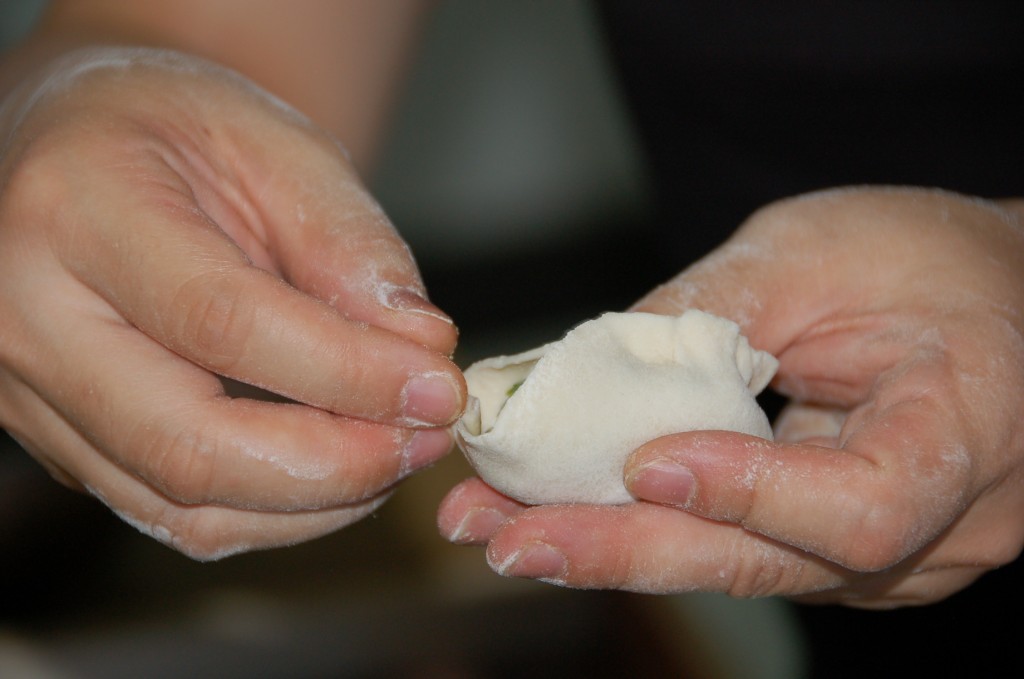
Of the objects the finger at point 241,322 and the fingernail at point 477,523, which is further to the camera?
the fingernail at point 477,523

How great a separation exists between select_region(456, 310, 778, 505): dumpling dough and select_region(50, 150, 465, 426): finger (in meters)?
0.07

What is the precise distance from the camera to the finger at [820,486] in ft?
2.79

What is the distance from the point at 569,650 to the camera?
1840mm

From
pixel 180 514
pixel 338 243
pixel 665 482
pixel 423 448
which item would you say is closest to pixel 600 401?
pixel 665 482

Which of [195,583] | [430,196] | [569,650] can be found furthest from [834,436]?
[430,196]

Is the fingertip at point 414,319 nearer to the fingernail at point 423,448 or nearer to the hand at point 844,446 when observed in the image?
the fingernail at point 423,448

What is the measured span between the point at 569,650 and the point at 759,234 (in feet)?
3.60

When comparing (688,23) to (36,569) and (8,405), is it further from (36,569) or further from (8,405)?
(36,569)

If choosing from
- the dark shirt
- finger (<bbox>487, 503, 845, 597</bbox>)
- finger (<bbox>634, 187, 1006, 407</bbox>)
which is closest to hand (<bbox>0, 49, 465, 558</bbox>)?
finger (<bbox>487, 503, 845, 597</bbox>)

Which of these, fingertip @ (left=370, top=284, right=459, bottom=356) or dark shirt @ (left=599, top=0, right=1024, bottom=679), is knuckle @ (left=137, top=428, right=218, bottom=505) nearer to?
fingertip @ (left=370, top=284, right=459, bottom=356)

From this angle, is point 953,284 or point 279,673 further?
point 279,673

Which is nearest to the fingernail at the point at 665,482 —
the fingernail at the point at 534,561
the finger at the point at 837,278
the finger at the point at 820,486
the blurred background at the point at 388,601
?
the finger at the point at 820,486

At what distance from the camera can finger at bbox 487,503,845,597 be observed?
2.92 feet

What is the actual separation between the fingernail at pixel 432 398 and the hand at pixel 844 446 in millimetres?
131
